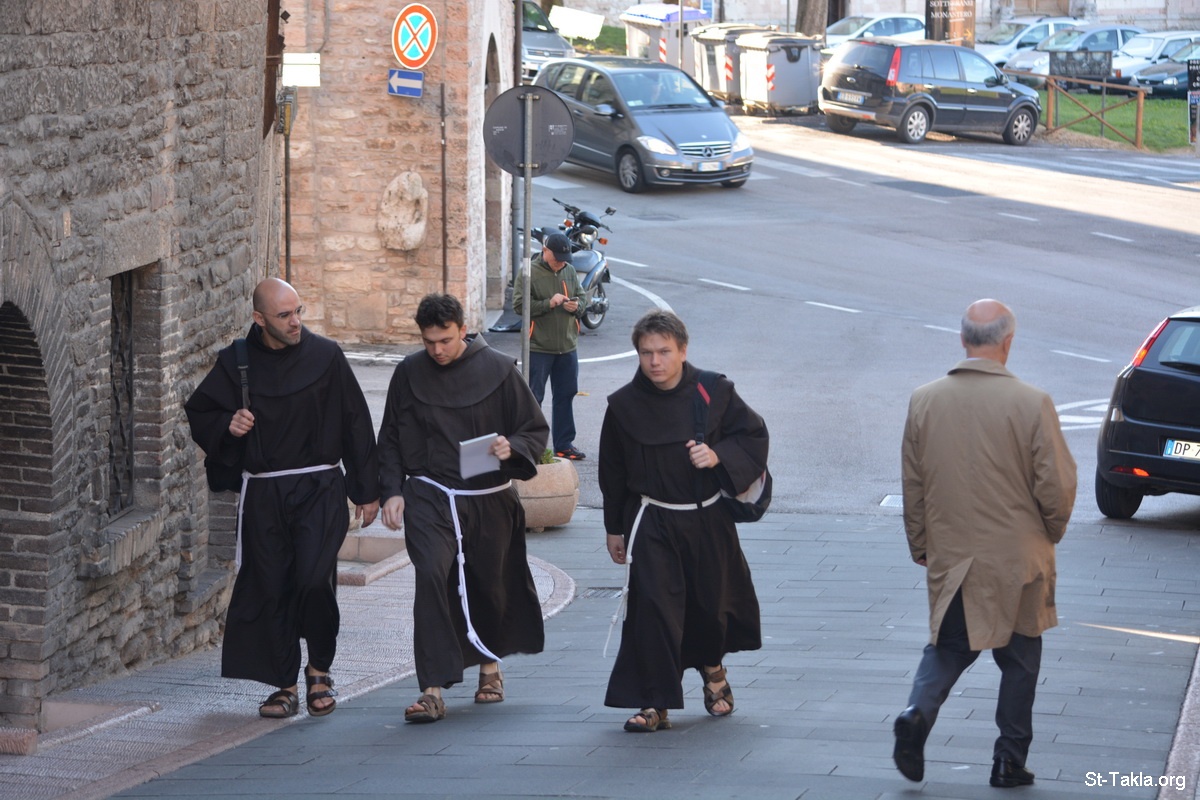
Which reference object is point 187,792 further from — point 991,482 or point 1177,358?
point 1177,358

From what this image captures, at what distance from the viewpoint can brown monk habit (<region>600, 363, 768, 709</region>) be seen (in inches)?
273

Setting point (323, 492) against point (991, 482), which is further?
point (323, 492)

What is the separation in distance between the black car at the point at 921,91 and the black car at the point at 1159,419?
22492 mm

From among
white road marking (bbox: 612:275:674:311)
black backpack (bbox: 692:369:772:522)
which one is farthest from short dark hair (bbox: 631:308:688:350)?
white road marking (bbox: 612:275:674:311)

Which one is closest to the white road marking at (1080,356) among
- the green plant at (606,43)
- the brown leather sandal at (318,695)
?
the brown leather sandal at (318,695)

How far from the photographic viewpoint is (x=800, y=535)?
12266 millimetres

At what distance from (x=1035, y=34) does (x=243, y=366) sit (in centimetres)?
4876

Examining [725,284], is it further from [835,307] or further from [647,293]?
[835,307]

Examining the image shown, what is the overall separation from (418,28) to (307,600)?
1201 centimetres

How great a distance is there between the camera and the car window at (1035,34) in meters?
52.5

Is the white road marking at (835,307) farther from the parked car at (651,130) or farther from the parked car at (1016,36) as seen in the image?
the parked car at (1016,36)

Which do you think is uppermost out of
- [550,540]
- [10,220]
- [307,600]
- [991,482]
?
[10,220]

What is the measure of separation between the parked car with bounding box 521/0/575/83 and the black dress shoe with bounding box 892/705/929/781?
109 ft

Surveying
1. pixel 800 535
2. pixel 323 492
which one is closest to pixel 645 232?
pixel 800 535
